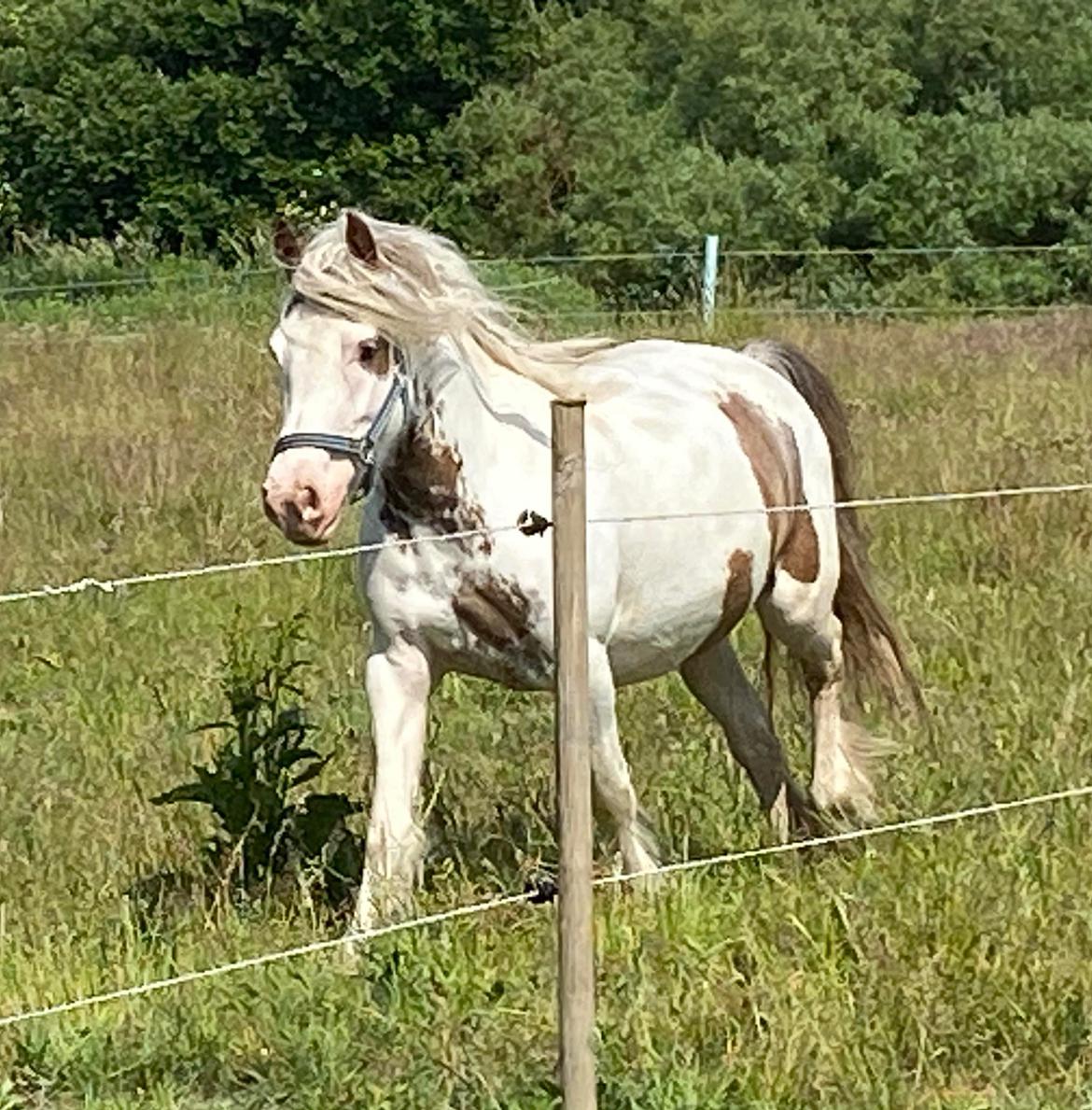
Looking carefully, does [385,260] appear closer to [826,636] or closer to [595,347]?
[595,347]

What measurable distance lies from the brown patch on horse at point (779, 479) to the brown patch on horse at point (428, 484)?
107cm

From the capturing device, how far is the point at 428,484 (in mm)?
5156

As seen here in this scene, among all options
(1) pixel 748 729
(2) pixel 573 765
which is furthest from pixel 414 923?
(1) pixel 748 729

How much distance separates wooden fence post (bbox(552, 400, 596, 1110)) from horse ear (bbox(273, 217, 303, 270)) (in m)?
1.49

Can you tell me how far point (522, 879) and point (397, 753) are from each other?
0.43m

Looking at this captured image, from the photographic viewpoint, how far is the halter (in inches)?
188

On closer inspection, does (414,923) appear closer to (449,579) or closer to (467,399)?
(449,579)

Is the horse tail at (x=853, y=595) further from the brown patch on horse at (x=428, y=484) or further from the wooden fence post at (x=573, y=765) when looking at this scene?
the wooden fence post at (x=573, y=765)

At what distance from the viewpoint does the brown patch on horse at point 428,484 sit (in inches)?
203

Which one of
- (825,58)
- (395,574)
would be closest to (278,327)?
(395,574)

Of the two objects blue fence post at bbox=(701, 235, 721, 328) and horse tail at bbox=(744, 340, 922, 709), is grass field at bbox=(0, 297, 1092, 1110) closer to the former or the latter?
horse tail at bbox=(744, 340, 922, 709)

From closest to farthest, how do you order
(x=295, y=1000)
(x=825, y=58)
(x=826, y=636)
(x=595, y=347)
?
(x=295, y=1000) < (x=595, y=347) < (x=826, y=636) < (x=825, y=58)

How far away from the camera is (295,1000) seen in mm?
4457

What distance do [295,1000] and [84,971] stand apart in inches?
24.8
